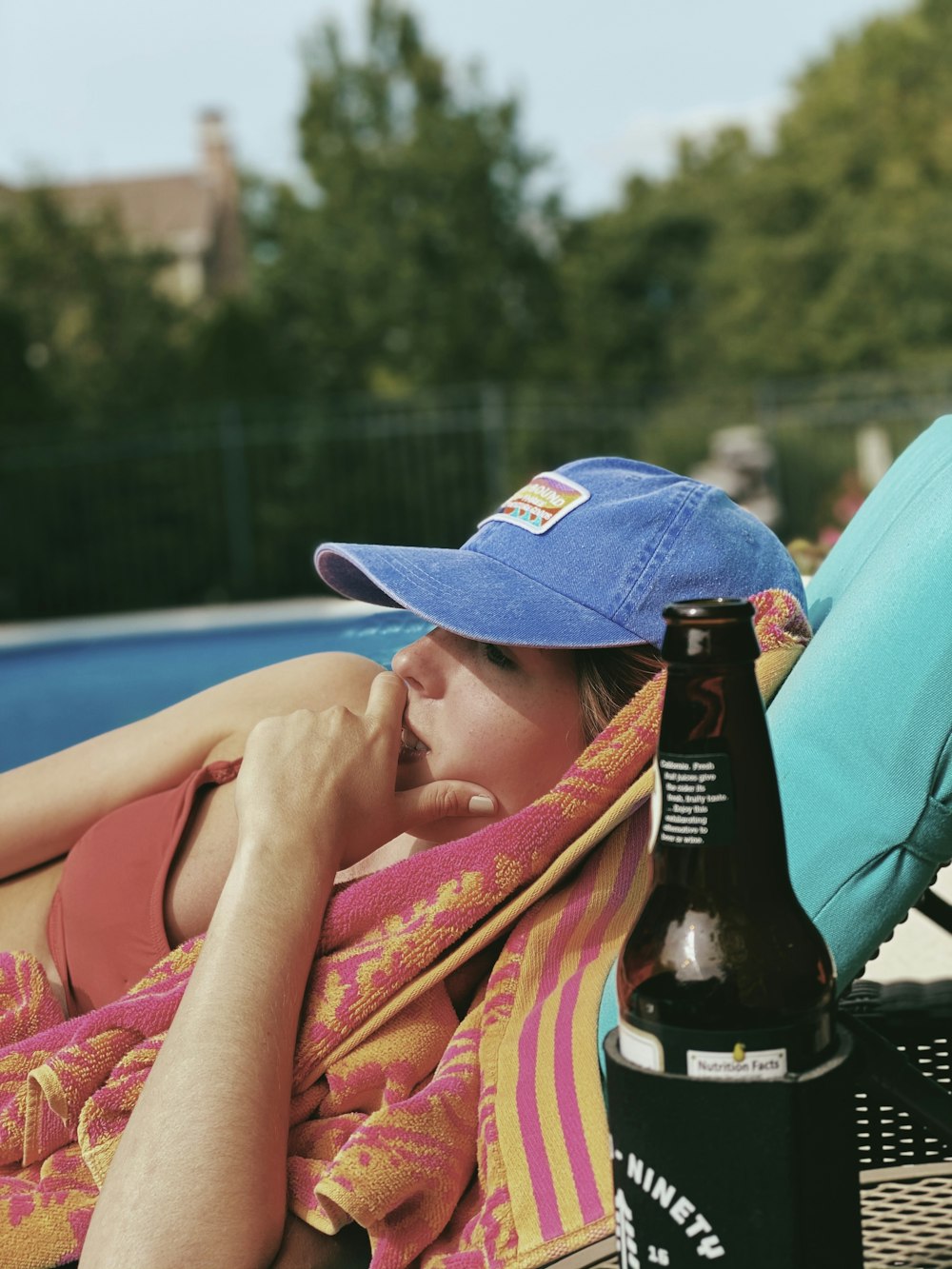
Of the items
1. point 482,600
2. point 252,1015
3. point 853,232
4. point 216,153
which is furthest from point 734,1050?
point 216,153

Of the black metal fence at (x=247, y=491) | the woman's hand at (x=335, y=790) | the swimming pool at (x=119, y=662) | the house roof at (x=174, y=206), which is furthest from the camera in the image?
the house roof at (x=174, y=206)

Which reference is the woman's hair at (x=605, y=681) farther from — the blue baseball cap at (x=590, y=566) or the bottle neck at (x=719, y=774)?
the bottle neck at (x=719, y=774)

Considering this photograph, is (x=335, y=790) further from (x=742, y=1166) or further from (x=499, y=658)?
(x=742, y=1166)

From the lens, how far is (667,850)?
0.88m

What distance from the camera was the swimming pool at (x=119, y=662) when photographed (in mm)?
8930

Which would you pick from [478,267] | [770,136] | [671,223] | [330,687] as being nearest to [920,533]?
[330,687]

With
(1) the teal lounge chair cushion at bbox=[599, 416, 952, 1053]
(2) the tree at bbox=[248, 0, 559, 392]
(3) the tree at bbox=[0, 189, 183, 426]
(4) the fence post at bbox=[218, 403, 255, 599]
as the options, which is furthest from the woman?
(2) the tree at bbox=[248, 0, 559, 392]

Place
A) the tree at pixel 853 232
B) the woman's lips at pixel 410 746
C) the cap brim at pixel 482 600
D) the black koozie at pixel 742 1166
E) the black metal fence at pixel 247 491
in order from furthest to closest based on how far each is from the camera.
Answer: the tree at pixel 853 232 < the black metal fence at pixel 247 491 < the woman's lips at pixel 410 746 < the cap brim at pixel 482 600 < the black koozie at pixel 742 1166

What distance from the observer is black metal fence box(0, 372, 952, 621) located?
14570mm

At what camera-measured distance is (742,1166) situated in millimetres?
830

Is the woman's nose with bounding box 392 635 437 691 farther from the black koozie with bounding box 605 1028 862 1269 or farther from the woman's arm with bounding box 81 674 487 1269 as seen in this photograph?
the black koozie with bounding box 605 1028 862 1269

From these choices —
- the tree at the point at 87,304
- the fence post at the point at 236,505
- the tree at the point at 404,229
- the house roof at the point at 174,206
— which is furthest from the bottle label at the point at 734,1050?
the house roof at the point at 174,206

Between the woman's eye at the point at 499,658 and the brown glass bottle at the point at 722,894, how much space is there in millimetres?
777

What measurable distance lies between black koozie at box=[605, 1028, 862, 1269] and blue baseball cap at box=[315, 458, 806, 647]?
30.7 inches
